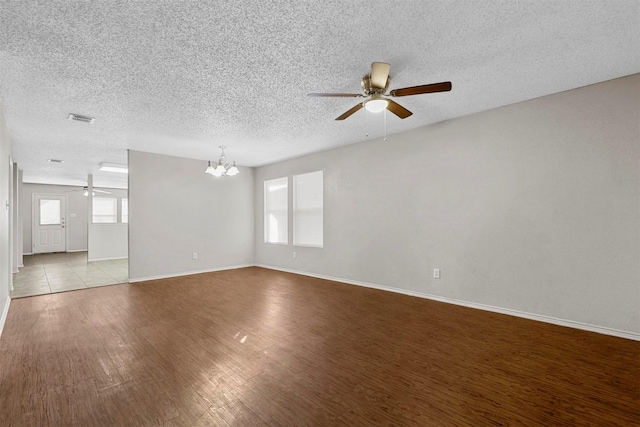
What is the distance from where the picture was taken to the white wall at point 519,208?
9.23 feet

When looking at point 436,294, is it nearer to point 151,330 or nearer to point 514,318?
point 514,318

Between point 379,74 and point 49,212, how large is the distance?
12.9 meters

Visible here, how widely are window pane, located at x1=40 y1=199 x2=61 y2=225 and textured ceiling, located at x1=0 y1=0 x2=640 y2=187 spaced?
8.23 meters

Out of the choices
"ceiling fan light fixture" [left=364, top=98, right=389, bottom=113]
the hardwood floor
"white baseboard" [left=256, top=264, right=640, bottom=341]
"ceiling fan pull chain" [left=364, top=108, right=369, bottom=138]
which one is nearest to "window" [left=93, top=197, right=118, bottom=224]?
the hardwood floor

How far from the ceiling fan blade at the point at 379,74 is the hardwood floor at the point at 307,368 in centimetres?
235

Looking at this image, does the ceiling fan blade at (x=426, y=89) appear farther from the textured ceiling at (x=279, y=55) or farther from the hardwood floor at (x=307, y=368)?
the hardwood floor at (x=307, y=368)

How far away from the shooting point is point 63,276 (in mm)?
5973

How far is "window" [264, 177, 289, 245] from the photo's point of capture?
21.6 ft

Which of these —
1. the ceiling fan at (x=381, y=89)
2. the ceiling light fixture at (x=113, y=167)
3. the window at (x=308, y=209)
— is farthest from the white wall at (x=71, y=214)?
the ceiling fan at (x=381, y=89)

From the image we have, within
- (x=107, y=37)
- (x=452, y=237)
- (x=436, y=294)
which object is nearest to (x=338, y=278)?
(x=436, y=294)

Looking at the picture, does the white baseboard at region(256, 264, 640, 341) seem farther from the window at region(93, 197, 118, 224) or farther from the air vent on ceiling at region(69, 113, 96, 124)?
the window at region(93, 197, 118, 224)

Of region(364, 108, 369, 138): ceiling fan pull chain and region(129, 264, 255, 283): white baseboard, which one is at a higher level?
region(364, 108, 369, 138): ceiling fan pull chain

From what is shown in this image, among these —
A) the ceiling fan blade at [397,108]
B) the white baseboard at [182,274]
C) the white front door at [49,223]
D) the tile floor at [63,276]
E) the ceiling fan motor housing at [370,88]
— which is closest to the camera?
the ceiling fan motor housing at [370,88]

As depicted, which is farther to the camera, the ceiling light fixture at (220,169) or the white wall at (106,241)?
the white wall at (106,241)
